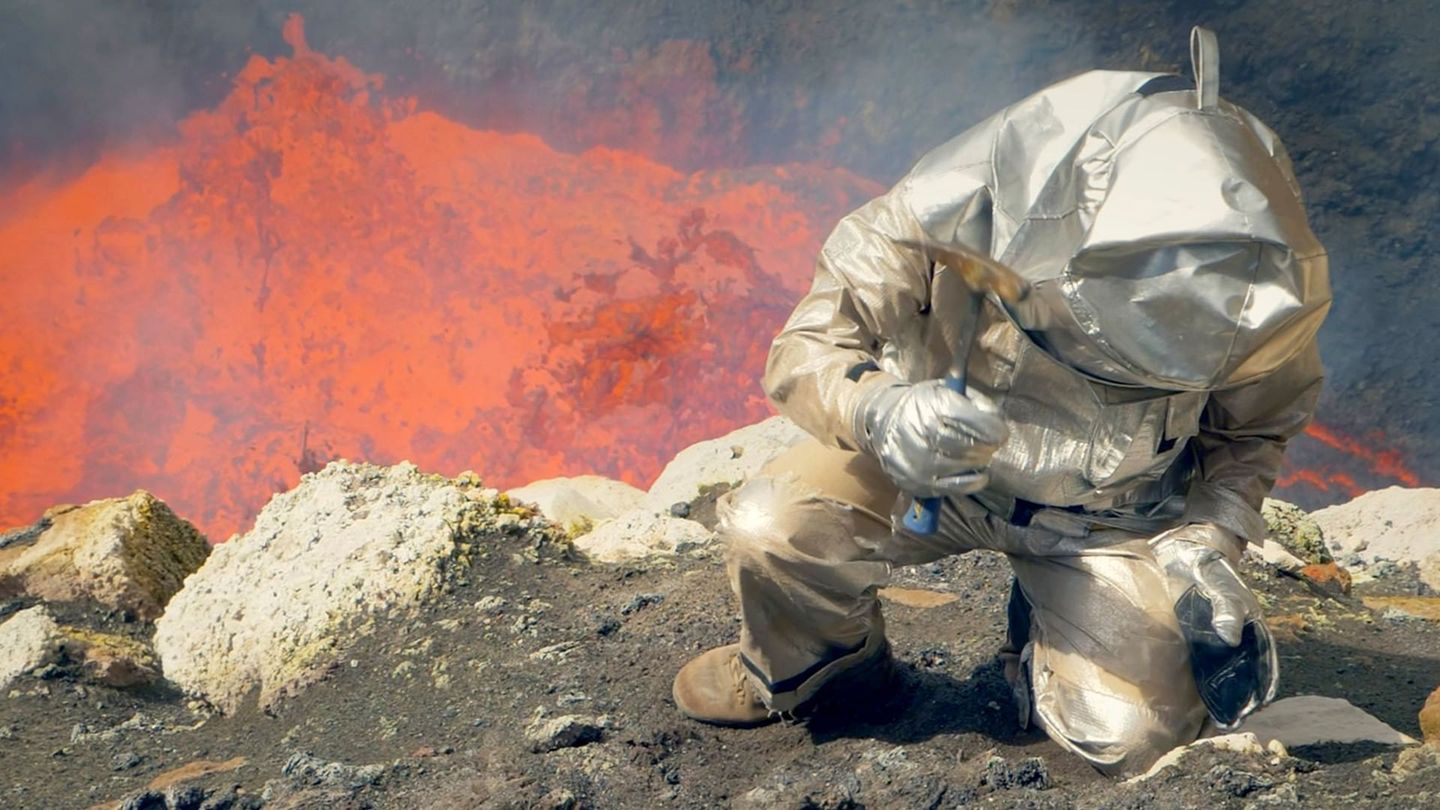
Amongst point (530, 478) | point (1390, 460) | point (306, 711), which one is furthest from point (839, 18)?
point (306, 711)

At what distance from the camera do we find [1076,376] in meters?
2.59

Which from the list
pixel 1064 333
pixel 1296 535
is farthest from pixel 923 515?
pixel 1296 535

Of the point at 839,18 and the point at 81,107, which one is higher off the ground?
the point at 81,107

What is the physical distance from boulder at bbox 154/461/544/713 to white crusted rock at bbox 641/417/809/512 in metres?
0.73

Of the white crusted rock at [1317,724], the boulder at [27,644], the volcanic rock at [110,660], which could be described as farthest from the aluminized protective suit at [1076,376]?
the boulder at [27,644]

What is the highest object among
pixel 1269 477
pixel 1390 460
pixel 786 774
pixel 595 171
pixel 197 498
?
pixel 595 171

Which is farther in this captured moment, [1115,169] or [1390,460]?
[1390,460]

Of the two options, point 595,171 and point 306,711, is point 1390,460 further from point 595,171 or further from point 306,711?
point 306,711

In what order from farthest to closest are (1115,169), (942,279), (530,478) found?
(530,478), (942,279), (1115,169)

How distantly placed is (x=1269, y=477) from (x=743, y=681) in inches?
43.8

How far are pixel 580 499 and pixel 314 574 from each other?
5.24 ft

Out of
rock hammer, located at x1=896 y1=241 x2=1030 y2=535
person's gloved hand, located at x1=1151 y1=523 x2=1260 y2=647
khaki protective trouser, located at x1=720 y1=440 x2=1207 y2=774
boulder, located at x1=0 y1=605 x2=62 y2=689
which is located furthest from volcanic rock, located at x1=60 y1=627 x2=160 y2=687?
person's gloved hand, located at x1=1151 y1=523 x2=1260 y2=647

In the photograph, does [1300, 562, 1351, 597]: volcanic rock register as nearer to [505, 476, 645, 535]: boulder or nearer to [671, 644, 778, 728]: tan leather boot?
[671, 644, 778, 728]: tan leather boot

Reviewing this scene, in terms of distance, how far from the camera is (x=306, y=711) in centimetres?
340
